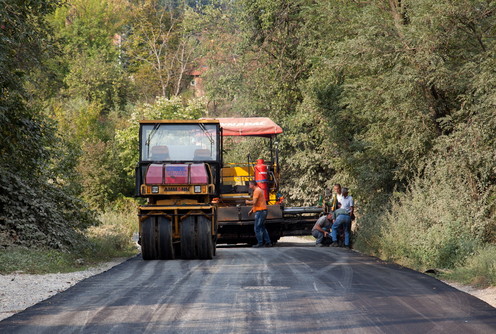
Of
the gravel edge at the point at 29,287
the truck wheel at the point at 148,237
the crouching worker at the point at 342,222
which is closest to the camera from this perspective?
the gravel edge at the point at 29,287

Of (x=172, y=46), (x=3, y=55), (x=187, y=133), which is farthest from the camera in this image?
(x=172, y=46)

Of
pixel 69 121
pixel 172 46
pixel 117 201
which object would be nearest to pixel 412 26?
pixel 117 201

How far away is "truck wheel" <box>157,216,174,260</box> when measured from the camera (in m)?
16.5

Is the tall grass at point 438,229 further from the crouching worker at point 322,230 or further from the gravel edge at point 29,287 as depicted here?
the gravel edge at point 29,287

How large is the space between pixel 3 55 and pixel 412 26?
1111 cm

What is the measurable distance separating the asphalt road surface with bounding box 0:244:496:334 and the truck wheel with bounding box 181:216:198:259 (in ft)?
7.73

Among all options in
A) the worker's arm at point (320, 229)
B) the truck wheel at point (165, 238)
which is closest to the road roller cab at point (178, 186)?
the truck wheel at point (165, 238)

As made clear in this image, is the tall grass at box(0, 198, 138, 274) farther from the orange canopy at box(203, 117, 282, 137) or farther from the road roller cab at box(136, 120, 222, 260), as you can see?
the orange canopy at box(203, 117, 282, 137)

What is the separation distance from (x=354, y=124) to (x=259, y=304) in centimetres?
1882

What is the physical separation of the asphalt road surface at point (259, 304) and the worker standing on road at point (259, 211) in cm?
734

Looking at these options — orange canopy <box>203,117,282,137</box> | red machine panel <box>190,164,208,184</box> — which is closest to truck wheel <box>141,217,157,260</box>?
red machine panel <box>190,164,208,184</box>

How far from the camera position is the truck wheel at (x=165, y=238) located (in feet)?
54.3

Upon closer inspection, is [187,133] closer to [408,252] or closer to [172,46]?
[408,252]

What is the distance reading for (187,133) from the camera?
1858 cm
